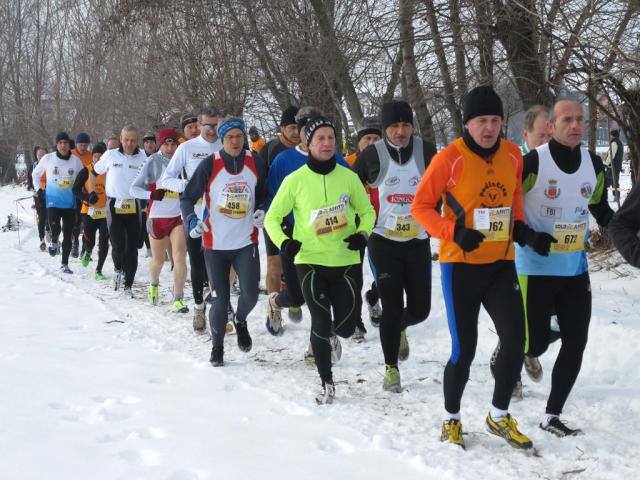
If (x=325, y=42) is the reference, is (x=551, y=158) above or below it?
below

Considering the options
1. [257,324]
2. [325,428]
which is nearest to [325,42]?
[257,324]

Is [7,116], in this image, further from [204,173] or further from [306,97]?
[204,173]

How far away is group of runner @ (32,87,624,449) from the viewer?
4059mm

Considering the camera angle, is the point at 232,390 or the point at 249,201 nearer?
the point at 232,390

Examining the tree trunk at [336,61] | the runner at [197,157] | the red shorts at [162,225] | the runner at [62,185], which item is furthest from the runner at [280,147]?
the runner at [62,185]

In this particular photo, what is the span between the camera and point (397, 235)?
5.32 m

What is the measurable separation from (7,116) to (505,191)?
144 feet

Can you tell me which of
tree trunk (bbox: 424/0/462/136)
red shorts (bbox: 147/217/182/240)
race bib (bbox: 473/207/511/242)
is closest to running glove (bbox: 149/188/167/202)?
red shorts (bbox: 147/217/182/240)

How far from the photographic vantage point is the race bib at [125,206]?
9586mm

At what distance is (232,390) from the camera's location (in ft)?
17.3

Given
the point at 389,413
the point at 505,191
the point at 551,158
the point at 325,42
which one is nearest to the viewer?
the point at 505,191

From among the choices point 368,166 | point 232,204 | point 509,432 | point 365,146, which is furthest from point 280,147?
point 509,432

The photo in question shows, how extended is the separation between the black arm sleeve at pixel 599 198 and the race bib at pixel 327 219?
5.28 feet

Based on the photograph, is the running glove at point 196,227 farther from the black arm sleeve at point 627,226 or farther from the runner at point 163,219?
the black arm sleeve at point 627,226
